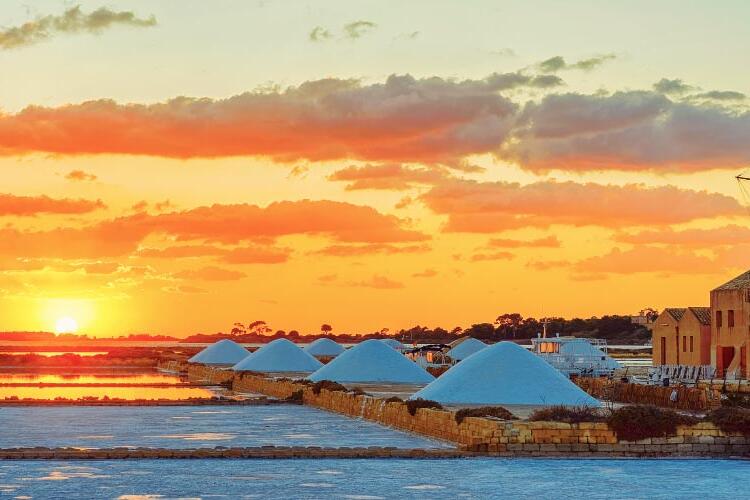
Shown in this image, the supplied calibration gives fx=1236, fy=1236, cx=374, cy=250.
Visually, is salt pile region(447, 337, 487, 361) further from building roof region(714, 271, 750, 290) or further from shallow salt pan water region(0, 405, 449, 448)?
shallow salt pan water region(0, 405, 449, 448)

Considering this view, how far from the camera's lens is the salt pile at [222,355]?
7000cm

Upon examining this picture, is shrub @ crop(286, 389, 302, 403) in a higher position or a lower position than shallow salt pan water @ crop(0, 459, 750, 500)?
higher

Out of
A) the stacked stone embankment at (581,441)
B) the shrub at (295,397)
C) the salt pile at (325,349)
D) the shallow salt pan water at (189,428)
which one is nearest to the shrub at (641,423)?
the stacked stone embankment at (581,441)

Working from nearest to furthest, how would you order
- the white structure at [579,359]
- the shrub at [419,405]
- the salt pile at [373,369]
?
1. the shrub at [419,405]
2. the salt pile at [373,369]
3. the white structure at [579,359]

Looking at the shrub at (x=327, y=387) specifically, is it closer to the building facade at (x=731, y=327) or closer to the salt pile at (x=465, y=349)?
the building facade at (x=731, y=327)

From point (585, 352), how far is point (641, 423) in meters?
26.9

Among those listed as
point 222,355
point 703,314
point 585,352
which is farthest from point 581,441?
point 222,355

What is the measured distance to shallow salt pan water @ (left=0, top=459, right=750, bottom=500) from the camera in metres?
15.3

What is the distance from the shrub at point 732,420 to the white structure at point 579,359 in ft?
76.4

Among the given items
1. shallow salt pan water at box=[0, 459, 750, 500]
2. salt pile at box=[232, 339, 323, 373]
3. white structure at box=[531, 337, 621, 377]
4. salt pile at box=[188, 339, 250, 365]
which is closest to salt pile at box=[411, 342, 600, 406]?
shallow salt pan water at box=[0, 459, 750, 500]

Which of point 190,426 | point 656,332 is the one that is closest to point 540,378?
point 190,426

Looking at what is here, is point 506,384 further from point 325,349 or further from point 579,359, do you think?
point 325,349

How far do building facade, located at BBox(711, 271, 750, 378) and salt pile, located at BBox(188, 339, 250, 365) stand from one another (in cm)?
3238

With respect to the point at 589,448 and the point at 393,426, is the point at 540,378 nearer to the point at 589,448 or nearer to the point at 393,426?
the point at 393,426
